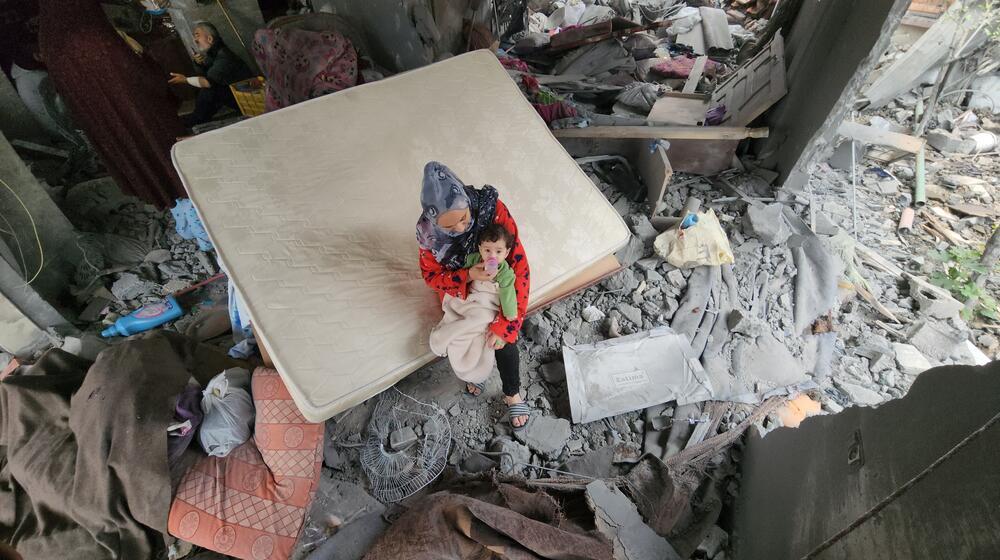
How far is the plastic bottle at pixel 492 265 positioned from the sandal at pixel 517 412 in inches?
41.6

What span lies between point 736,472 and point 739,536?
0.33m

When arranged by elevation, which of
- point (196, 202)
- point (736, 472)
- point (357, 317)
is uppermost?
point (196, 202)

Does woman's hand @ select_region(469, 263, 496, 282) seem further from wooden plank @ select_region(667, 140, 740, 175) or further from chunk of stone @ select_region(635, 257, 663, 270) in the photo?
wooden plank @ select_region(667, 140, 740, 175)

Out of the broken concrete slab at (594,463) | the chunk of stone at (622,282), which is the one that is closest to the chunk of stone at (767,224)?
the chunk of stone at (622,282)

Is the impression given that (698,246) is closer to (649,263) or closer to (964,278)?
(649,263)

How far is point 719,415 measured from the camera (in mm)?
2713

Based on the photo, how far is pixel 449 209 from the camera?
189cm

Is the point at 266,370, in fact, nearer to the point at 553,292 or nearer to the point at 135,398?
the point at 135,398

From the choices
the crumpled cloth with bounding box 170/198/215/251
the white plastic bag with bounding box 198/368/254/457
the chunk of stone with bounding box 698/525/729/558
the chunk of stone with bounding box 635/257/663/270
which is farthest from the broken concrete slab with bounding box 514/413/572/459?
the crumpled cloth with bounding box 170/198/215/251

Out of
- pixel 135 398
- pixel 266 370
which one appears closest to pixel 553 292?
pixel 266 370

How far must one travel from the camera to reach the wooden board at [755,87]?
12.3ft

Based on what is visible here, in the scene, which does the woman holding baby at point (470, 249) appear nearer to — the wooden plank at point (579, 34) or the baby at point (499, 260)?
the baby at point (499, 260)

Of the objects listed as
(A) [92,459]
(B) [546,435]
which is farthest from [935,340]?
(A) [92,459]

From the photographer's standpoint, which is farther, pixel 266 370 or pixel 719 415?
pixel 719 415
